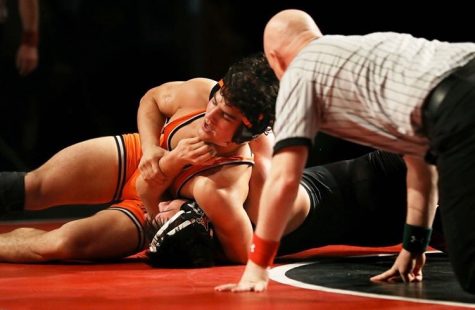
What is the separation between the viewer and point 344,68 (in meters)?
2.29

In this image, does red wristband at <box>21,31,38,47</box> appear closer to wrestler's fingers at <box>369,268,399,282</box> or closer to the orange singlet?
the orange singlet

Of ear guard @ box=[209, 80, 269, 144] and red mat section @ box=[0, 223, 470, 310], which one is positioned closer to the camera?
red mat section @ box=[0, 223, 470, 310]

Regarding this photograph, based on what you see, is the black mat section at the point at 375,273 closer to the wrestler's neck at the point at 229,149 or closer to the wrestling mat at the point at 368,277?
the wrestling mat at the point at 368,277

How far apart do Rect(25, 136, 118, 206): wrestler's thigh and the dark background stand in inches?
68.1

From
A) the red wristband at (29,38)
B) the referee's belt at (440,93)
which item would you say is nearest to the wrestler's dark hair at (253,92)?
the referee's belt at (440,93)

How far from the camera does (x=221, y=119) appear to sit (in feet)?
9.64

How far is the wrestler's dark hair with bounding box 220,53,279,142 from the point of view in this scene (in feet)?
9.53

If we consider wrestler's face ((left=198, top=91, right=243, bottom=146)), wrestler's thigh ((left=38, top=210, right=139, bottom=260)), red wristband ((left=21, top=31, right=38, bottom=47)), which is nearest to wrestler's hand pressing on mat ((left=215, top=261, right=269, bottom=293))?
wrestler's face ((left=198, top=91, right=243, bottom=146))

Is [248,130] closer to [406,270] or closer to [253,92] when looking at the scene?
[253,92]

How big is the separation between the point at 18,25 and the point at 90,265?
225cm

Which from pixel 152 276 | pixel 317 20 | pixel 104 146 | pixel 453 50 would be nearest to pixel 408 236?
pixel 453 50

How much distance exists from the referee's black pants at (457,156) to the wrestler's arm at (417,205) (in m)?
0.37

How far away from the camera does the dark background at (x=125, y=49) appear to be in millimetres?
5145

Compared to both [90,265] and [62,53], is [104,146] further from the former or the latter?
[62,53]
